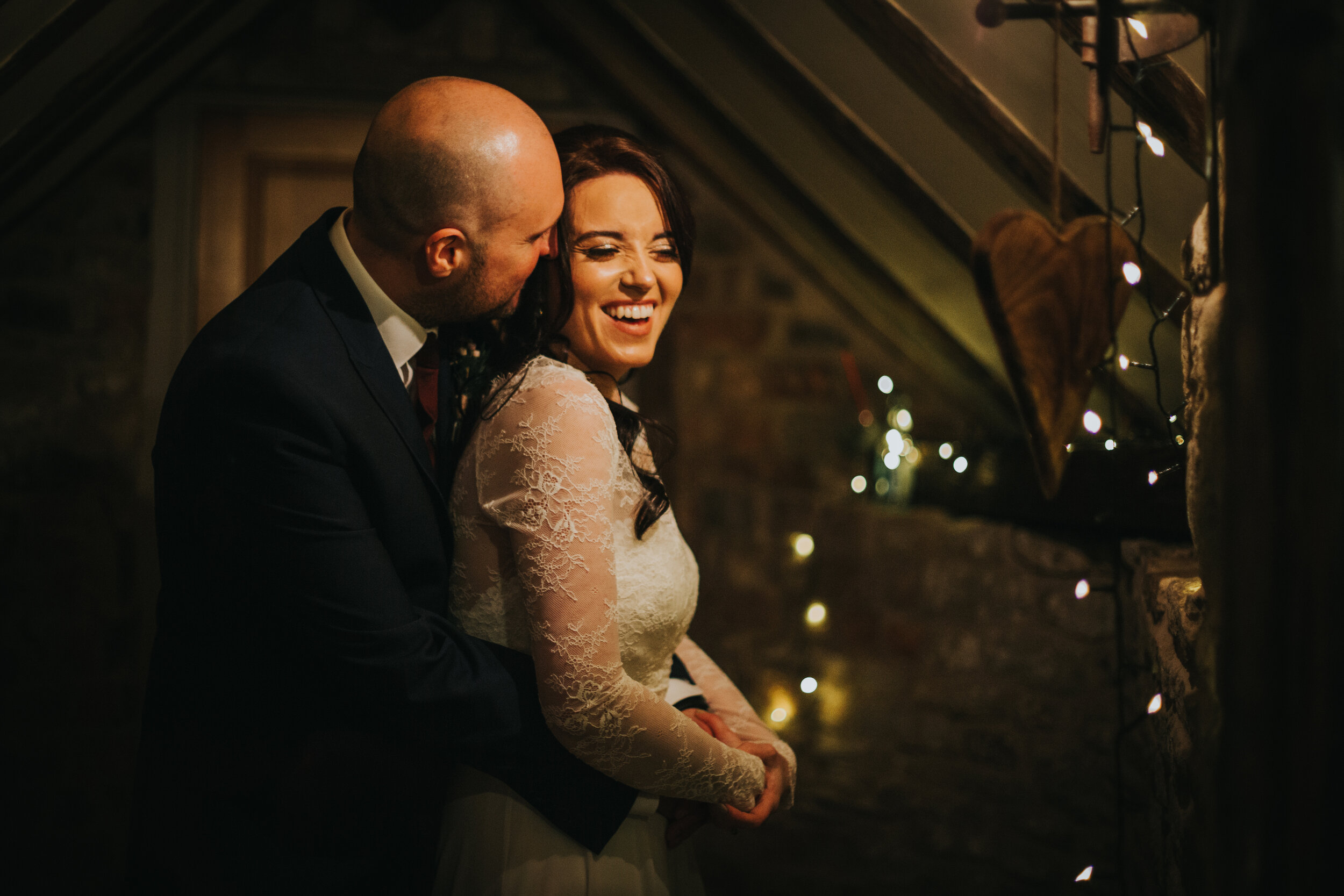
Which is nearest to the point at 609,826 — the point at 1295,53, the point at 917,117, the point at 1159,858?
the point at 1159,858

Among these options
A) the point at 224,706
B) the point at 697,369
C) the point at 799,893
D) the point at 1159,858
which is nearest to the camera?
the point at 224,706

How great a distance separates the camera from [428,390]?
1280 mm

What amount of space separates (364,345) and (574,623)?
1.56 feet

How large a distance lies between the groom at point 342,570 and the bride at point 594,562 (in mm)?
52

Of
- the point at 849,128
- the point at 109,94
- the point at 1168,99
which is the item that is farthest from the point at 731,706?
the point at 109,94

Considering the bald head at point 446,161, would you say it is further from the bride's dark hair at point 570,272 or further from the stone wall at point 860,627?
the stone wall at point 860,627

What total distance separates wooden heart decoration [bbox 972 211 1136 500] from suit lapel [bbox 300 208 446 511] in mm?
779

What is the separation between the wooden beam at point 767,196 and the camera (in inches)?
103

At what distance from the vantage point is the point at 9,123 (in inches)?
77.0

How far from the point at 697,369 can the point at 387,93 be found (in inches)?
60.0

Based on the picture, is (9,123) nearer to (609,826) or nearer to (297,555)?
(297,555)

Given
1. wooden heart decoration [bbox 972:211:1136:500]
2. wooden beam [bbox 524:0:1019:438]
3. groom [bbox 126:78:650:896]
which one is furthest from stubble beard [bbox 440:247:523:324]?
wooden beam [bbox 524:0:1019:438]

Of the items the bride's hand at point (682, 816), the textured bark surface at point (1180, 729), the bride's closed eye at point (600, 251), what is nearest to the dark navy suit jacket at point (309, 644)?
the bride's hand at point (682, 816)

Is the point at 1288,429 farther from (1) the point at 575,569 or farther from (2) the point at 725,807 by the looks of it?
(2) the point at 725,807
